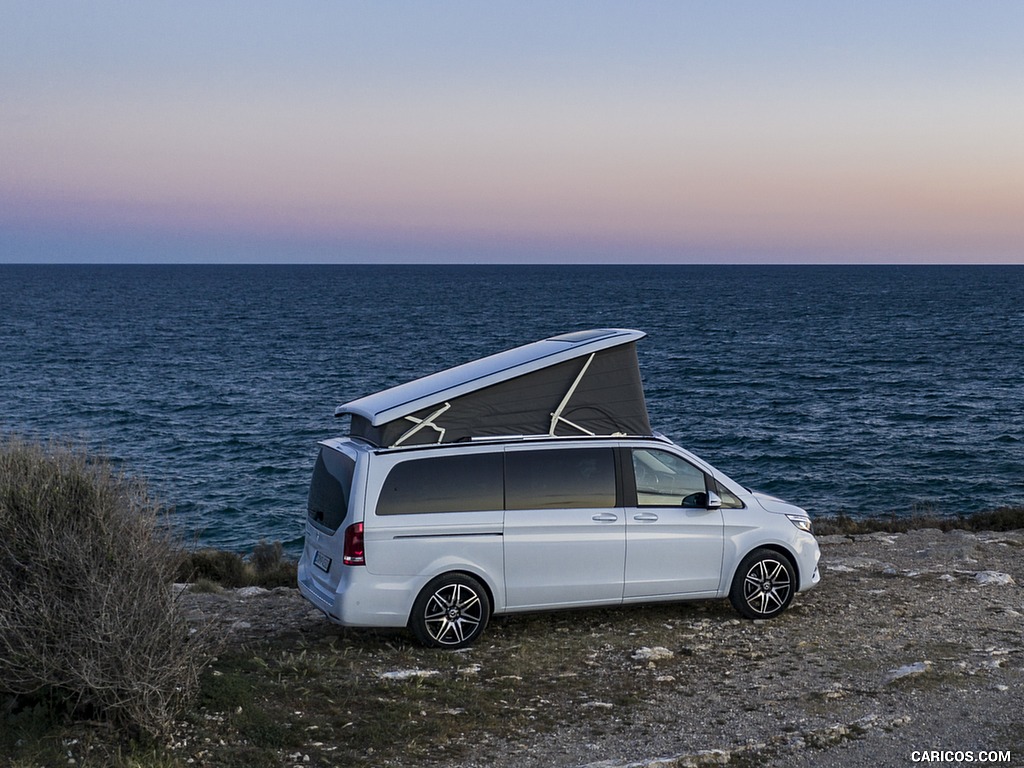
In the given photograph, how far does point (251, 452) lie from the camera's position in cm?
3203

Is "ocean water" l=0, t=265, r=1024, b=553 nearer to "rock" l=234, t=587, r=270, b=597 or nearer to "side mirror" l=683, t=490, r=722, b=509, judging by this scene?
"rock" l=234, t=587, r=270, b=597

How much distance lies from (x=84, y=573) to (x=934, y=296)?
130793 mm

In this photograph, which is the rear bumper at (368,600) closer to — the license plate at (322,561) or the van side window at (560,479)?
the license plate at (322,561)

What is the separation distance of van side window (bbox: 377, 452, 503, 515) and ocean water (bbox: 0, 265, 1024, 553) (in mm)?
2354

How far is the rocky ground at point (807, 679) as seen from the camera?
281 inches

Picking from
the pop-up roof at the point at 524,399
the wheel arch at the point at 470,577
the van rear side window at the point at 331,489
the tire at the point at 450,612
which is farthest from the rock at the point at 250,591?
the wheel arch at the point at 470,577

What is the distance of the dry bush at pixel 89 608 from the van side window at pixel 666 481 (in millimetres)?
4297

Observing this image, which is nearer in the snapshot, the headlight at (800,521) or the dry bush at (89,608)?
the dry bush at (89,608)

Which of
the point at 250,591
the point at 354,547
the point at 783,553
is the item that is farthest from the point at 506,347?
the point at 354,547

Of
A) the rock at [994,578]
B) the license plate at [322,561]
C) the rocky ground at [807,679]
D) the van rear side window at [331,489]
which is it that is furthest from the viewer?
the rock at [994,578]

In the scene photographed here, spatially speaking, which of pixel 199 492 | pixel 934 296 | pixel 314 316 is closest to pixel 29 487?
pixel 199 492

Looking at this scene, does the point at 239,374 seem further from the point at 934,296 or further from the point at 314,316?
the point at 934,296

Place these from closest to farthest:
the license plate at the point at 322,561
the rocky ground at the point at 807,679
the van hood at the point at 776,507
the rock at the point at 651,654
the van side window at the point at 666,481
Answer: the rocky ground at the point at 807,679, the rock at the point at 651,654, the license plate at the point at 322,561, the van side window at the point at 666,481, the van hood at the point at 776,507

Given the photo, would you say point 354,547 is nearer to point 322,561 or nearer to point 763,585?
point 322,561
